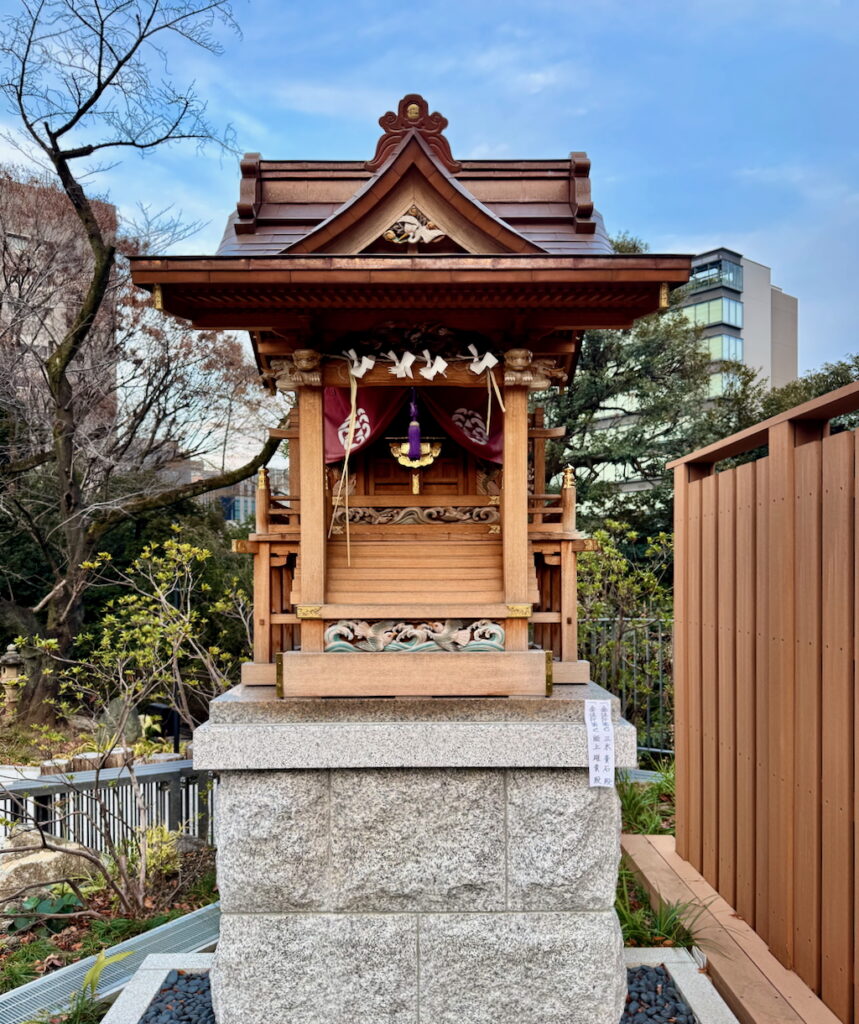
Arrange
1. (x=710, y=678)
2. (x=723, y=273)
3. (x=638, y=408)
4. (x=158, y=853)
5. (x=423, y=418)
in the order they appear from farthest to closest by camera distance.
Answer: (x=723, y=273)
(x=638, y=408)
(x=158, y=853)
(x=710, y=678)
(x=423, y=418)

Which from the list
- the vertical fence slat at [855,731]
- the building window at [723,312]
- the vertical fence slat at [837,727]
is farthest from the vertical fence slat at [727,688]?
the building window at [723,312]

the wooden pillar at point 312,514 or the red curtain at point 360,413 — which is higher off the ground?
the red curtain at point 360,413

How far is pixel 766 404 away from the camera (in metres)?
14.6

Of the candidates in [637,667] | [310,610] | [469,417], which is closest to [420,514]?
[469,417]

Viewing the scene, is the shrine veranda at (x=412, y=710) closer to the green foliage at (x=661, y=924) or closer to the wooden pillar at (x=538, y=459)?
the wooden pillar at (x=538, y=459)

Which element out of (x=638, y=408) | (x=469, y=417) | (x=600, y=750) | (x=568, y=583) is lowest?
(x=600, y=750)

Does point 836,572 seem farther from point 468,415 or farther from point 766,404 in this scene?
point 766,404

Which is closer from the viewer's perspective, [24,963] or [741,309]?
[24,963]

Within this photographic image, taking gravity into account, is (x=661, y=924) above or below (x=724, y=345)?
below

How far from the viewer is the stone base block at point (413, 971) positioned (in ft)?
10.4

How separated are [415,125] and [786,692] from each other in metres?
3.38

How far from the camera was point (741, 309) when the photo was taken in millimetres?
24531

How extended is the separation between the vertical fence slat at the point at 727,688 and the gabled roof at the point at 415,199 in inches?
69.0

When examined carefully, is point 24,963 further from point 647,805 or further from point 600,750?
point 647,805
